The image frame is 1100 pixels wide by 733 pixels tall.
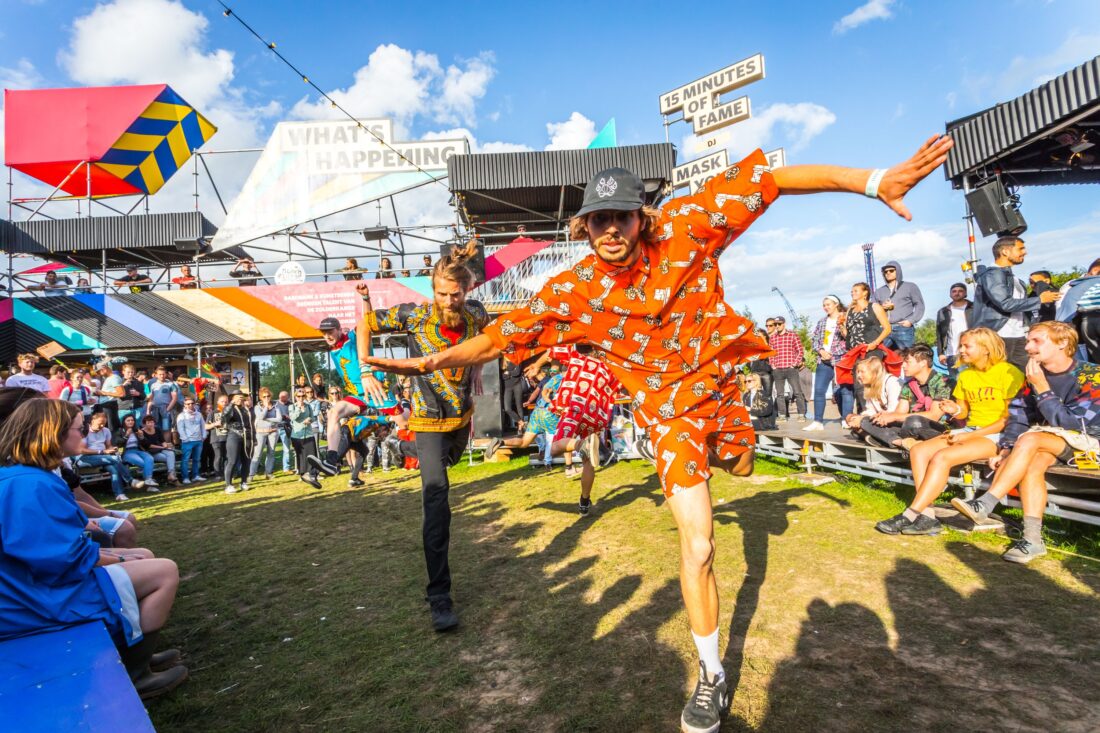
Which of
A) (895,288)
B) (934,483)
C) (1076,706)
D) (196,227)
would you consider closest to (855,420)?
(934,483)

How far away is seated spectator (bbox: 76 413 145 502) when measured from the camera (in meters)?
10.0

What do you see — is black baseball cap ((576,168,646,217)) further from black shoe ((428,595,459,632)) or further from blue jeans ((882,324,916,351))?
blue jeans ((882,324,916,351))

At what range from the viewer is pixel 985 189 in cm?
952

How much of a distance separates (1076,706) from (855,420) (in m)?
4.06

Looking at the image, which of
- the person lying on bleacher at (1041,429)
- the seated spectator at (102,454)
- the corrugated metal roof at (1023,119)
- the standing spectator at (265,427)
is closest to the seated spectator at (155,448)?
the seated spectator at (102,454)

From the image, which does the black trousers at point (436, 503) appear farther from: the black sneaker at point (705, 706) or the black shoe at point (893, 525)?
the black shoe at point (893, 525)

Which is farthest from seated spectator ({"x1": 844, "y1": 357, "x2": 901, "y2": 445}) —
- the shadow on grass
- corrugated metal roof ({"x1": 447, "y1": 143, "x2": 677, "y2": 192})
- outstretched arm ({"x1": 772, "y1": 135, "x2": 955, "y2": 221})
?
corrugated metal roof ({"x1": 447, "y1": 143, "x2": 677, "y2": 192})

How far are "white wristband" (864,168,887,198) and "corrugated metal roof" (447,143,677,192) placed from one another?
14.2 meters

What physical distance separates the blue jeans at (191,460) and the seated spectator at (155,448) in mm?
210

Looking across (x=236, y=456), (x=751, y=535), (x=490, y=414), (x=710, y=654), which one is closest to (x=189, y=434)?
(x=236, y=456)

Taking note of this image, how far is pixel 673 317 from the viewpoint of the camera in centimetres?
265

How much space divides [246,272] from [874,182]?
1832 cm

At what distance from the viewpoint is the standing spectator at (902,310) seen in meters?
8.16

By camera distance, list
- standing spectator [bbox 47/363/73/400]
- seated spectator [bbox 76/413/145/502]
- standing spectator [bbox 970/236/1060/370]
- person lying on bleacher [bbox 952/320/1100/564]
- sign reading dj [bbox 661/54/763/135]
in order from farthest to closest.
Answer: sign reading dj [bbox 661/54/763/135] → seated spectator [bbox 76/413/145/502] → standing spectator [bbox 47/363/73/400] → standing spectator [bbox 970/236/1060/370] → person lying on bleacher [bbox 952/320/1100/564]
